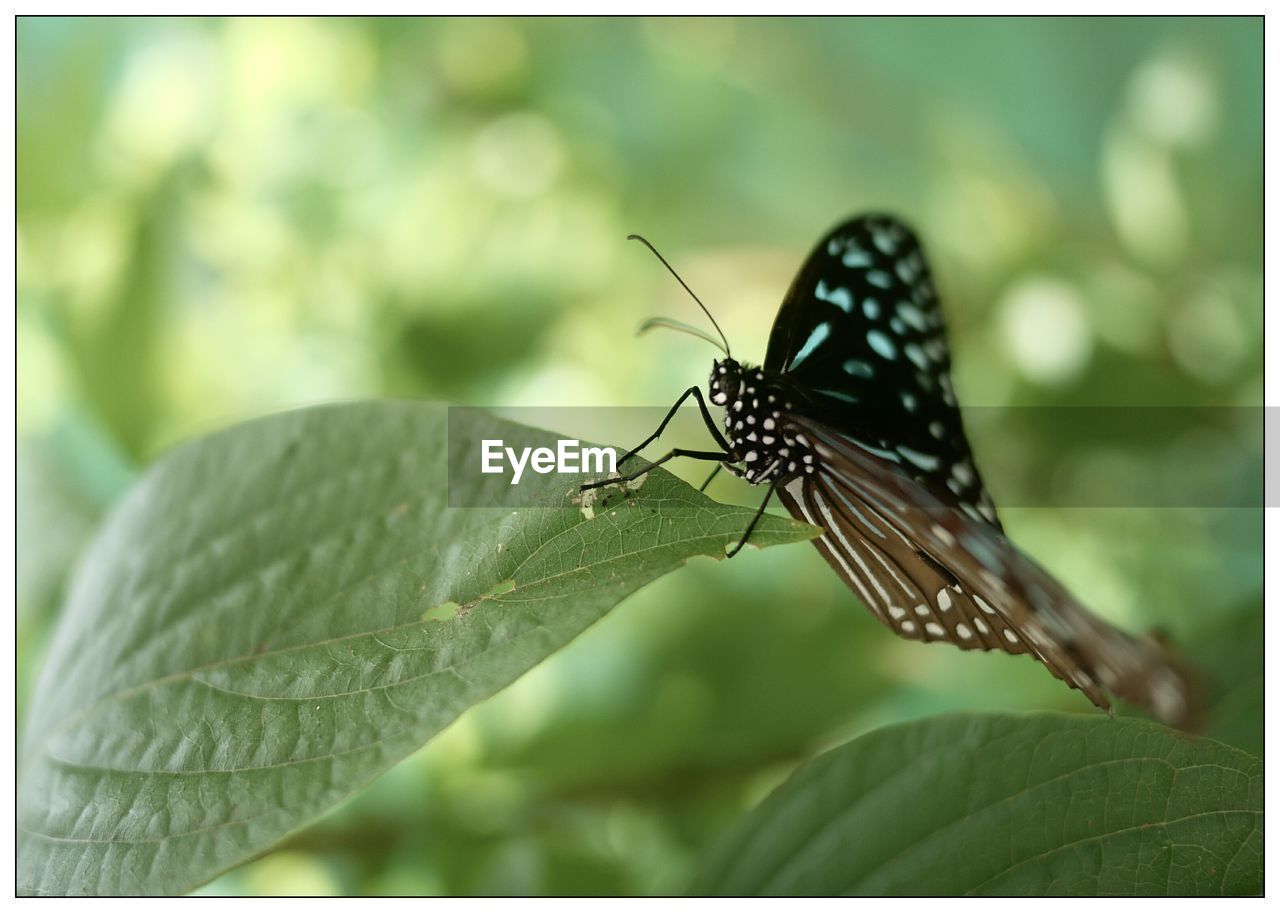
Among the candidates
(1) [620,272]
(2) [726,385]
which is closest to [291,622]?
(2) [726,385]

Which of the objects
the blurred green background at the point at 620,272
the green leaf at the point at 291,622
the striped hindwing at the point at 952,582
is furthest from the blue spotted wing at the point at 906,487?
the blurred green background at the point at 620,272

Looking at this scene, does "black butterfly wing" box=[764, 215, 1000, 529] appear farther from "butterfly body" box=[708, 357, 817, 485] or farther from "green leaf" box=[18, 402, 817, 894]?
"green leaf" box=[18, 402, 817, 894]

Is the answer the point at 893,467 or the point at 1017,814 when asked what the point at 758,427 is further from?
the point at 1017,814

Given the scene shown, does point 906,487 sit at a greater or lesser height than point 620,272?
lesser

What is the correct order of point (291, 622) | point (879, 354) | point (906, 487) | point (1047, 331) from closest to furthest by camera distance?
point (291, 622)
point (906, 487)
point (879, 354)
point (1047, 331)

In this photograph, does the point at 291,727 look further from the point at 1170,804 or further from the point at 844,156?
the point at 844,156

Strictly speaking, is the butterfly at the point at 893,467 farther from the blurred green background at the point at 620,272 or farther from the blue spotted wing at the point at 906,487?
the blurred green background at the point at 620,272

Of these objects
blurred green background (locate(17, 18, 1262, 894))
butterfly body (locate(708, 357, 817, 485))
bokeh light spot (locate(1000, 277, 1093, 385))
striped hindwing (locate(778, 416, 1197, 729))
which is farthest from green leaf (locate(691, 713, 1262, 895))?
bokeh light spot (locate(1000, 277, 1093, 385))
